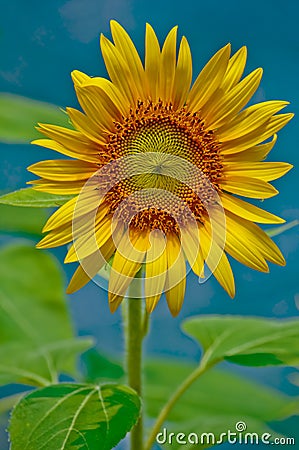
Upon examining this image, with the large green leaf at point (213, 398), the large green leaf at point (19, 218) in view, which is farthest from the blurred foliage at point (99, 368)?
the large green leaf at point (19, 218)

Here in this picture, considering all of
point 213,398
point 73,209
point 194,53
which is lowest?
point 213,398

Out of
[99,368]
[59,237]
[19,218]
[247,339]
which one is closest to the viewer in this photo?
[59,237]

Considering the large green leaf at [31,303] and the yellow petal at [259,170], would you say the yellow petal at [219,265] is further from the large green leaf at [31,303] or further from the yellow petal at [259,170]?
the large green leaf at [31,303]

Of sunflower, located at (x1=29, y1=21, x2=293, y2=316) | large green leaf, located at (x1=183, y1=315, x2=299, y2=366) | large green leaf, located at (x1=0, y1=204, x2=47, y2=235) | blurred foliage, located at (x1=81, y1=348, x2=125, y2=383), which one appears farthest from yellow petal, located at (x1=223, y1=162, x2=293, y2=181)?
blurred foliage, located at (x1=81, y1=348, x2=125, y2=383)

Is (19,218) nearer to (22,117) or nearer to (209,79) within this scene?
A: (22,117)

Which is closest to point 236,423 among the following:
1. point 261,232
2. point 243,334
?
point 243,334

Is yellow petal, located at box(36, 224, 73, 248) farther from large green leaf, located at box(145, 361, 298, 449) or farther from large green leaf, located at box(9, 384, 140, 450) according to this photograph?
large green leaf, located at box(145, 361, 298, 449)

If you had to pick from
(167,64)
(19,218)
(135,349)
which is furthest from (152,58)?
(19,218)
